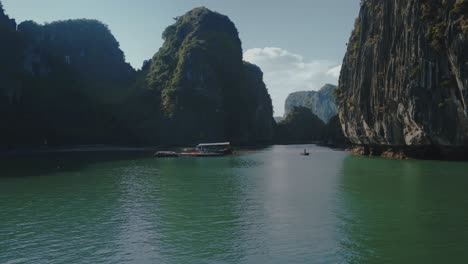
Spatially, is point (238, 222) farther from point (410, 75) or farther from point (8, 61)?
point (8, 61)

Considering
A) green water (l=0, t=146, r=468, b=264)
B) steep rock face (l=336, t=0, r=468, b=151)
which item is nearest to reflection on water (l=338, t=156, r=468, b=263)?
green water (l=0, t=146, r=468, b=264)

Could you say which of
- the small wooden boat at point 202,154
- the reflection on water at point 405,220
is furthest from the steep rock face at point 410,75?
the small wooden boat at point 202,154

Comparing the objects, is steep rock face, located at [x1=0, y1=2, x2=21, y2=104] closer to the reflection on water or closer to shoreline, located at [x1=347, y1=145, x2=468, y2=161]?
shoreline, located at [x1=347, y1=145, x2=468, y2=161]

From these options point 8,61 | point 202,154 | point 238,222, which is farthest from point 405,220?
point 8,61

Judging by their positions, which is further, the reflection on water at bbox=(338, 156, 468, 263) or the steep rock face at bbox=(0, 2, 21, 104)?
the steep rock face at bbox=(0, 2, 21, 104)

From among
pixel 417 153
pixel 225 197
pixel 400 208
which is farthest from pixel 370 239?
pixel 417 153

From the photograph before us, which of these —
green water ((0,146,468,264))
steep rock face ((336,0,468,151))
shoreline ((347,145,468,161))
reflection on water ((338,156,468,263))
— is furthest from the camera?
shoreline ((347,145,468,161))

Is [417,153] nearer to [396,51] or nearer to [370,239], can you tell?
[396,51]
